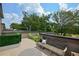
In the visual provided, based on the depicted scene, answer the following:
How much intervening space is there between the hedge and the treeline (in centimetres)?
12

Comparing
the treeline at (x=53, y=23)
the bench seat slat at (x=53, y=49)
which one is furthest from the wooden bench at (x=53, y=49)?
the treeline at (x=53, y=23)

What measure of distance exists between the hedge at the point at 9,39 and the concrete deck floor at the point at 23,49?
5 centimetres

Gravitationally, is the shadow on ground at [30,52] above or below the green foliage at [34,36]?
below

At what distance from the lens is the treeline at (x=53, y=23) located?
2475 mm

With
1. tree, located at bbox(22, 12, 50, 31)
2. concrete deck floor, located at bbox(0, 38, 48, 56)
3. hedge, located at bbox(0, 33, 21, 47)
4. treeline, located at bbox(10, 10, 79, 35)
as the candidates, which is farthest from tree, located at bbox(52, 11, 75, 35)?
hedge, located at bbox(0, 33, 21, 47)

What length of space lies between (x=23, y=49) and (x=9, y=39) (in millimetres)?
239

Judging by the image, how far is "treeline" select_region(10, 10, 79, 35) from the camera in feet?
8.12

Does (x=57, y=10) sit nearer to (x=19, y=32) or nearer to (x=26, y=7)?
(x=26, y=7)

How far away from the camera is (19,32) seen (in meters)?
2.57

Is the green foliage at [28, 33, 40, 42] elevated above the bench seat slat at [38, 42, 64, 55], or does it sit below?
above

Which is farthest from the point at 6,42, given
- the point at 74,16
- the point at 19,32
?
the point at 74,16

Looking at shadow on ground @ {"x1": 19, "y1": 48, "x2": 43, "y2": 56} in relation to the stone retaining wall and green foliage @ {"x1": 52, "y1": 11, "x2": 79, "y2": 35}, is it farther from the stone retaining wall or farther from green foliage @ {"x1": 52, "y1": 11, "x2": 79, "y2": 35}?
green foliage @ {"x1": 52, "y1": 11, "x2": 79, "y2": 35}

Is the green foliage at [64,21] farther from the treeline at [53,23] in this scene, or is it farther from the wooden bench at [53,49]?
the wooden bench at [53,49]

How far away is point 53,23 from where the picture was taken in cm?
254
